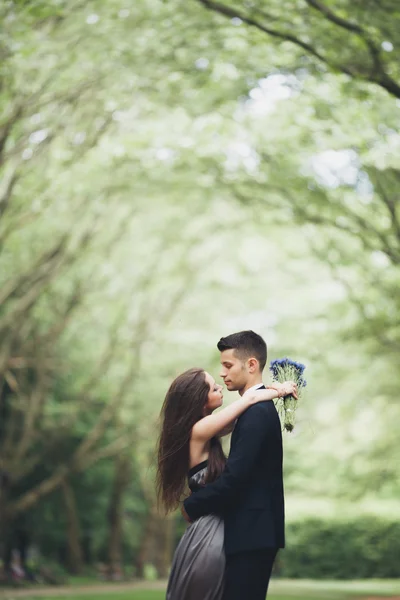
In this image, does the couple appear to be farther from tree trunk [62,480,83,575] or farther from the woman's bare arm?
tree trunk [62,480,83,575]

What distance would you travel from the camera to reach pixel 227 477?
4406mm

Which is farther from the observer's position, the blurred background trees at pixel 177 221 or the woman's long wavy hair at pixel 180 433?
the blurred background trees at pixel 177 221

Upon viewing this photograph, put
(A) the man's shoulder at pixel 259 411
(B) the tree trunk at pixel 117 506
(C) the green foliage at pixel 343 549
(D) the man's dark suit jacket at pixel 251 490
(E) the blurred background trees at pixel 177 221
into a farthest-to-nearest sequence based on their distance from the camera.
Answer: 1. (B) the tree trunk at pixel 117 506
2. (C) the green foliage at pixel 343 549
3. (E) the blurred background trees at pixel 177 221
4. (A) the man's shoulder at pixel 259 411
5. (D) the man's dark suit jacket at pixel 251 490

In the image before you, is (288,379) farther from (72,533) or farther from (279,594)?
(72,533)

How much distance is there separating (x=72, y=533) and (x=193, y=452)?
23.6 m

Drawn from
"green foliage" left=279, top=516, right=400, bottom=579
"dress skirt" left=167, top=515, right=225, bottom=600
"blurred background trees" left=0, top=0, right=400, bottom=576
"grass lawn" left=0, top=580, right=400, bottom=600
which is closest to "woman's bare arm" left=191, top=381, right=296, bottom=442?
"dress skirt" left=167, top=515, right=225, bottom=600

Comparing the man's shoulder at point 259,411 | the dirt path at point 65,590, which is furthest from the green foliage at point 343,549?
the man's shoulder at point 259,411

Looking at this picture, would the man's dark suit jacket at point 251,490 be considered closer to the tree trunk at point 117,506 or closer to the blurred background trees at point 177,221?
the blurred background trees at point 177,221

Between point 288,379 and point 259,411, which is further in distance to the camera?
point 288,379

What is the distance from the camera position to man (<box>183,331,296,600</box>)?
14.5 ft

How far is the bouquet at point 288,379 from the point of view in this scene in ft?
15.7

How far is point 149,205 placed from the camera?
70.0ft

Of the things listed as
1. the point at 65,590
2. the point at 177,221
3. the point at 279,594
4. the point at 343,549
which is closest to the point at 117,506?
the point at 65,590

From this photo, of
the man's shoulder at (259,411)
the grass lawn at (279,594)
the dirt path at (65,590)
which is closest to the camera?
the man's shoulder at (259,411)
